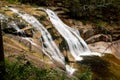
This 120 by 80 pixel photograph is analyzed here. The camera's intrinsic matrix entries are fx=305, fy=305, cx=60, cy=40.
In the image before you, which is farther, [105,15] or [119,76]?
[105,15]

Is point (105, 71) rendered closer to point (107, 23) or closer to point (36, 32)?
point (36, 32)

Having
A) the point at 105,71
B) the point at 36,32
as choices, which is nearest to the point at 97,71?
the point at 105,71

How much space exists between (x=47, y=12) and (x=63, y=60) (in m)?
4.13

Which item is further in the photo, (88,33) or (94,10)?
(94,10)

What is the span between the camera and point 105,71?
44.1ft

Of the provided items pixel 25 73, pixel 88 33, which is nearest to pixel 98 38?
pixel 88 33

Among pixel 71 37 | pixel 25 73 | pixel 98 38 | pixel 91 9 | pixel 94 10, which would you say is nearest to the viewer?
pixel 25 73

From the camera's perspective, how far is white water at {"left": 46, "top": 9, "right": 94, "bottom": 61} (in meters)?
16.0

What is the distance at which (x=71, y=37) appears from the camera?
16750 millimetres

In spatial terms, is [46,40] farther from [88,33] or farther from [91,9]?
[91,9]

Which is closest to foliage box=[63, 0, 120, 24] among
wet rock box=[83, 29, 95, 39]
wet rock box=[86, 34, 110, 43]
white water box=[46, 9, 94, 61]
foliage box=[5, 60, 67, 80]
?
wet rock box=[83, 29, 95, 39]

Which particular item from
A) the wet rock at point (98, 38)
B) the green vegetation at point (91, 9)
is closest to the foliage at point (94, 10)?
the green vegetation at point (91, 9)

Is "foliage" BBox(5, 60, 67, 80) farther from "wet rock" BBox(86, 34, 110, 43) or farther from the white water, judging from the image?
Answer: "wet rock" BBox(86, 34, 110, 43)

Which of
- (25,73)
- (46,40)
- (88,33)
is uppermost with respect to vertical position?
(25,73)
